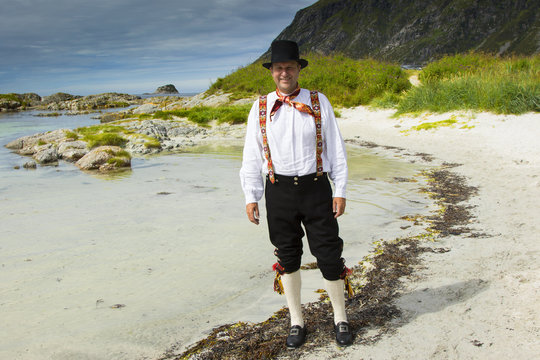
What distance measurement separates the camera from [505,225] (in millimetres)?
4852

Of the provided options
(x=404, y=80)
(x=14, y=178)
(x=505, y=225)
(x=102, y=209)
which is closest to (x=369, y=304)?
(x=505, y=225)

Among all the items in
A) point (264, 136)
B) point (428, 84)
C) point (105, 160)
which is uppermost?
point (428, 84)

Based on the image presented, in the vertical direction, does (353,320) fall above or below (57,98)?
below

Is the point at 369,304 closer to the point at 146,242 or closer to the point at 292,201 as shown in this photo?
the point at 292,201

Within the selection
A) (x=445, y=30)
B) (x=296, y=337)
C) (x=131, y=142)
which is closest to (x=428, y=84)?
(x=131, y=142)

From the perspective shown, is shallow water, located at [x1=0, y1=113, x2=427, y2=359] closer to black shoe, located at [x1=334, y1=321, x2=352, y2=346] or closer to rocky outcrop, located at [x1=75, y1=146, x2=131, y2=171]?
black shoe, located at [x1=334, y1=321, x2=352, y2=346]

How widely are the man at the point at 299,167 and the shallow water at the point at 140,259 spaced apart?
93cm

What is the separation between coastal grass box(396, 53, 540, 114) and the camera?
11.8 m

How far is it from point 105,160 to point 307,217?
400 inches

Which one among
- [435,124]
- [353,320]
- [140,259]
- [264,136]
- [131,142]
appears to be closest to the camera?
[264,136]

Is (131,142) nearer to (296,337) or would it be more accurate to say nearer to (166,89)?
(296,337)

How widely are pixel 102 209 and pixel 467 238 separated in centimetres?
584

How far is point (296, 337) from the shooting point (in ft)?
9.16

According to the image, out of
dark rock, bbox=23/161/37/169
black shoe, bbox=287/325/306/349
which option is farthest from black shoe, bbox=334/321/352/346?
dark rock, bbox=23/161/37/169
